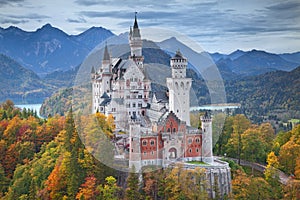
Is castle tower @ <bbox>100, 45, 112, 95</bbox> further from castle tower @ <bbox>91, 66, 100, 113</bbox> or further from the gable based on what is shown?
the gable

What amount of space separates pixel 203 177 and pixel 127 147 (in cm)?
709

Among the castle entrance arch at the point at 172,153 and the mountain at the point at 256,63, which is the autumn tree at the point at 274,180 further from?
the mountain at the point at 256,63

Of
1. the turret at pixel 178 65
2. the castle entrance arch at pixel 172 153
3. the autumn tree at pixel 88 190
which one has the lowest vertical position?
the autumn tree at pixel 88 190

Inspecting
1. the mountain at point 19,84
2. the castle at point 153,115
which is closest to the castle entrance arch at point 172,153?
the castle at point 153,115

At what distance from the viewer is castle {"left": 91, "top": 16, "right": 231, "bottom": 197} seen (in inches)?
1436

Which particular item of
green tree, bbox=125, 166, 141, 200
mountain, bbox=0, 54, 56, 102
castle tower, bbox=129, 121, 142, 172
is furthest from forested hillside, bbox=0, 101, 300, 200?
mountain, bbox=0, 54, 56, 102

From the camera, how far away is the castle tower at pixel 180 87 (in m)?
39.6

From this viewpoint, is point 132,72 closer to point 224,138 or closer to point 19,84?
point 224,138

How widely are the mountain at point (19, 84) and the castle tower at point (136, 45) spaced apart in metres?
109

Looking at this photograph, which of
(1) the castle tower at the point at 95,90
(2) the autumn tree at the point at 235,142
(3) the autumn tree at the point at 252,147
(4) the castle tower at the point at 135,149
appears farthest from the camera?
(1) the castle tower at the point at 95,90

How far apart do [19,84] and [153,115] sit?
138 m

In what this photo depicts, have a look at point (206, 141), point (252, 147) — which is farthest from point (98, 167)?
point (252, 147)

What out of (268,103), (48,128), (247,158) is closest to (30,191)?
(48,128)

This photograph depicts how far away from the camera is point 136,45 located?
48219 mm
